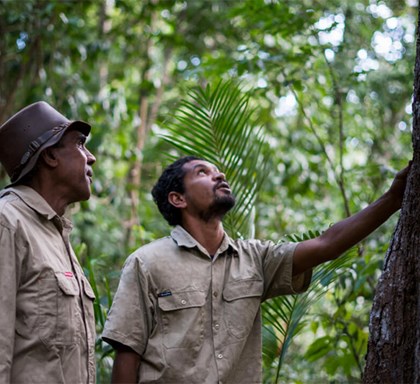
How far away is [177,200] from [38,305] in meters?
1.00

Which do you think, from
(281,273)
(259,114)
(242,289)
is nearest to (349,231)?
(281,273)

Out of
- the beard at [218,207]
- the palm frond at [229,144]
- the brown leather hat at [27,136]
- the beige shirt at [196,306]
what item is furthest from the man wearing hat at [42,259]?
the palm frond at [229,144]

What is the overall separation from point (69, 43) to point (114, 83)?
369 centimetres

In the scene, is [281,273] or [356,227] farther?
[281,273]

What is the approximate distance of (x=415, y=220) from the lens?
2.63 metres

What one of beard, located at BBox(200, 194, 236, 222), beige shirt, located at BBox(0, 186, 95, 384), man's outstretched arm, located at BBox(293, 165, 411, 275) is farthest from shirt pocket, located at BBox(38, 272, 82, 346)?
man's outstretched arm, located at BBox(293, 165, 411, 275)

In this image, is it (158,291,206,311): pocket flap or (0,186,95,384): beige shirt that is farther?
(158,291,206,311): pocket flap

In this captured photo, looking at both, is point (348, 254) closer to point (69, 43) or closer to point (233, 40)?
point (69, 43)

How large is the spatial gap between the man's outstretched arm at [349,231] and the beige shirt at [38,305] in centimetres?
97

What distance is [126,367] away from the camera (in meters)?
2.98

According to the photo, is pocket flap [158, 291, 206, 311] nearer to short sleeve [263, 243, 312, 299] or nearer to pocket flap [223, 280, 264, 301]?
pocket flap [223, 280, 264, 301]

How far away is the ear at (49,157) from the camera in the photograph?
304 centimetres

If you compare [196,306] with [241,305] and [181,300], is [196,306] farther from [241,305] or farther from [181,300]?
[241,305]

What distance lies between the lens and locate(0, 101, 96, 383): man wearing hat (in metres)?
2.61
